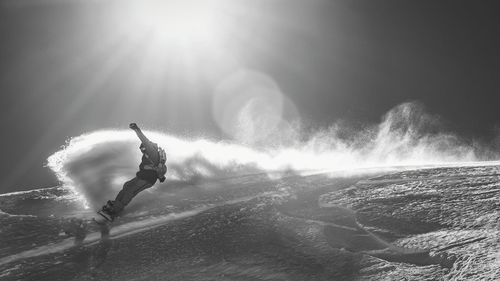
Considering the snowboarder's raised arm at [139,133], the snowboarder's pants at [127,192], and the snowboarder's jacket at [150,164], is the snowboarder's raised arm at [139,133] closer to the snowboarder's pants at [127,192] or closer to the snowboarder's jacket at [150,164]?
the snowboarder's jacket at [150,164]

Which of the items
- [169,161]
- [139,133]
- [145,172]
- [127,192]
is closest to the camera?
[139,133]

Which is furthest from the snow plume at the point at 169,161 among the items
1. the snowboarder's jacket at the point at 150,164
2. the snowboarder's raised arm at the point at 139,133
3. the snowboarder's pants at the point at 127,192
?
the snowboarder's raised arm at the point at 139,133

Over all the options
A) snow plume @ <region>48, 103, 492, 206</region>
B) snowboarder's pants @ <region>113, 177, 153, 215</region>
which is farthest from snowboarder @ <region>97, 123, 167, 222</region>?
snow plume @ <region>48, 103, 492, 206</region>

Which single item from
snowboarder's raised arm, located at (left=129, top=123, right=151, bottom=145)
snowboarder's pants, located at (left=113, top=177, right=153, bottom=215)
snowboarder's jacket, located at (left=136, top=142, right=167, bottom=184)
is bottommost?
snowboarder's pants, located at (left=113, top=177, right=153, bottom=215)

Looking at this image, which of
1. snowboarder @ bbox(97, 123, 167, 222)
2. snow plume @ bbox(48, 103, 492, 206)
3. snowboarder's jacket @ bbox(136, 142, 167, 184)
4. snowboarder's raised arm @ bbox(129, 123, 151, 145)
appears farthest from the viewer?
snow plume @ bbox(48, 103, 492, 206)

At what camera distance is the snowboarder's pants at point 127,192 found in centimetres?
977

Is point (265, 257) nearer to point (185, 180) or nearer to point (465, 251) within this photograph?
point (465, 251)

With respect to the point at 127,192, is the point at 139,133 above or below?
above

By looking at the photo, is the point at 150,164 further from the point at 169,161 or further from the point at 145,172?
the point at 169,161

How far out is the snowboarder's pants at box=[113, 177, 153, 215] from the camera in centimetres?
977

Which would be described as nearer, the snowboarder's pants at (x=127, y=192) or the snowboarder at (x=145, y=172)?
the snowboarder's pants at (x=127, y=192)

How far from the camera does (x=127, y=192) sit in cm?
1009

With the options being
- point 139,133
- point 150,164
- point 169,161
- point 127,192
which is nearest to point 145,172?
point 150,164

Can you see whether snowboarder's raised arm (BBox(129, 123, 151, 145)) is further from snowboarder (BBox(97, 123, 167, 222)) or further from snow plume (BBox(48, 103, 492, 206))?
snow plume (BBox(48, 103, 492, 206))
